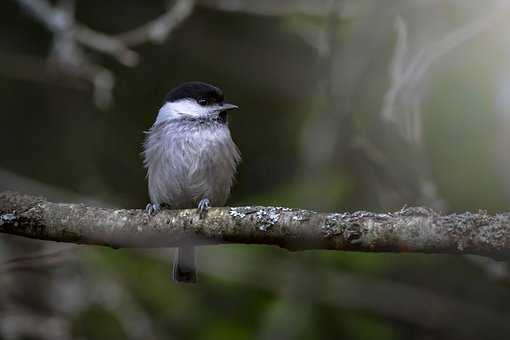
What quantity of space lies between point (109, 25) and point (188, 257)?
251 centimetres

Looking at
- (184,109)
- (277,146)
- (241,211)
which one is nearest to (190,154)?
(184,109)

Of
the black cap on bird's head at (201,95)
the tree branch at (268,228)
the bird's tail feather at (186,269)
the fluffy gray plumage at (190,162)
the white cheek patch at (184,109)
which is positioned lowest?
the tree branch at (268,228)

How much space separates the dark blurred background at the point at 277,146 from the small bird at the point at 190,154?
1.42 ft

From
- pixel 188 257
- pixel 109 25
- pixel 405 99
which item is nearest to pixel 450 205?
pixel 405 99

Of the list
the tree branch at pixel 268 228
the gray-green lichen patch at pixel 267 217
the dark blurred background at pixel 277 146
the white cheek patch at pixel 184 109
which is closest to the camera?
the tree branch at pixel 268 228

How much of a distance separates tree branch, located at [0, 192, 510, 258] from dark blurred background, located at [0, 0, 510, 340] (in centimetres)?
43

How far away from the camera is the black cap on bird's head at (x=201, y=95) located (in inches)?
190

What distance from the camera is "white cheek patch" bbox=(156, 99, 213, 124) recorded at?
4.82m

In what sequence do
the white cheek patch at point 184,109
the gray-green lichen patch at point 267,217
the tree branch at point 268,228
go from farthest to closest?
the white cheek patch at point 184,109 < the gray-green lichen patch at point 267,217 < the tree branch at point 268,228

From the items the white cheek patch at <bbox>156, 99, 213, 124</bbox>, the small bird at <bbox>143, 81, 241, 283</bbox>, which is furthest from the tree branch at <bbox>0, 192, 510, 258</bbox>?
the white cheek patch at <bbox>156, 99, 213, 124</bbox>

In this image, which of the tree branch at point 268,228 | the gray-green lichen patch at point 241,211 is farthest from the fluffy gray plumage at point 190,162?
the gray-green lichen patch at point 241,211

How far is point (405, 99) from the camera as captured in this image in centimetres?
438

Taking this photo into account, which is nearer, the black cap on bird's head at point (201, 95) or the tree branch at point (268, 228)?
the tree branch at point (268, 228)

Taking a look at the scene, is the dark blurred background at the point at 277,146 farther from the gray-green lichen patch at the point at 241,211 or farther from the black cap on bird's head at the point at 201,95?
the gray-green lichen patch at the point at 241,211
